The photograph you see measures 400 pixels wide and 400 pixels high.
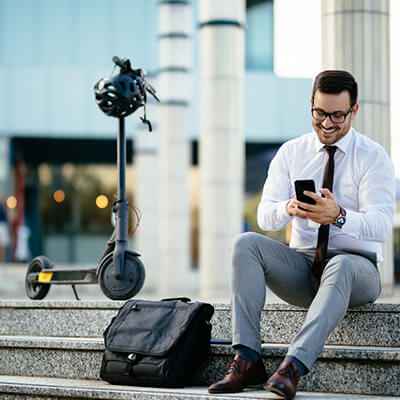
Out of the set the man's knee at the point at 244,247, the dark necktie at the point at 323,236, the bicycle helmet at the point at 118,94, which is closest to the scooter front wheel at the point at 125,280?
the bicycle helmet at the point at 118,94

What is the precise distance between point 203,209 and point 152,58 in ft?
50.9

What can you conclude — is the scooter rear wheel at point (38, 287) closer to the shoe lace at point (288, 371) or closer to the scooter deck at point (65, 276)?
the scooter deck at point (65, 276)

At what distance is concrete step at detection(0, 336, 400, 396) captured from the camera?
3867 mm

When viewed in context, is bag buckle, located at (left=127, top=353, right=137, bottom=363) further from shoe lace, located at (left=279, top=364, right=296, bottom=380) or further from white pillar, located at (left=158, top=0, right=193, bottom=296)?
white pillar, located at (left=158, top=0, right=193, bottom=296)

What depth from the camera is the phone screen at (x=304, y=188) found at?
3.77 metres

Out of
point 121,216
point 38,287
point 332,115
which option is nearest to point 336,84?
point 332,115

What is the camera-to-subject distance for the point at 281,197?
423cm

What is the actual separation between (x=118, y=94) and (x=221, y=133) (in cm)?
603

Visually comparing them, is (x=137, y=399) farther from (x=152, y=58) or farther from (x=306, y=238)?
(x=152, y=58)

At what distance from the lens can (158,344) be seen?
3939 mm

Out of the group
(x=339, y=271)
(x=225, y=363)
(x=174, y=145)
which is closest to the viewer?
(x=339, y=271)

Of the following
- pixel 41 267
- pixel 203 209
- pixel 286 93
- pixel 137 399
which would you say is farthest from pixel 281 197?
pixel 286 93

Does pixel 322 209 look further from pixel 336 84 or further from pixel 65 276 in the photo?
pixel 65 276

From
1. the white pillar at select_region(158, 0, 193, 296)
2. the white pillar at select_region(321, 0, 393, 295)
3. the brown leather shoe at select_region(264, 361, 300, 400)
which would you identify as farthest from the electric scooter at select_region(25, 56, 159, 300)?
the white pillar at select_region(158, 0, 193, 296)
